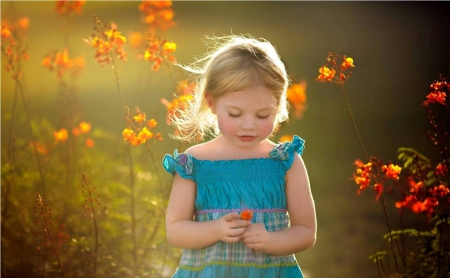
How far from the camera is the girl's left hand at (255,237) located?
2398mm

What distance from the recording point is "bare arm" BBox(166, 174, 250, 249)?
238 centimetres

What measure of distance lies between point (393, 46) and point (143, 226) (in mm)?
2109

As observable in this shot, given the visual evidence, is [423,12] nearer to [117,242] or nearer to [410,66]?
[410,66]

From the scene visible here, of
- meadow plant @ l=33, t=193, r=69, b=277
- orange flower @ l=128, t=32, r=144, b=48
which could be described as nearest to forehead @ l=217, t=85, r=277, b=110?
meadow plant @ l=33, t=193, r=69, b=277

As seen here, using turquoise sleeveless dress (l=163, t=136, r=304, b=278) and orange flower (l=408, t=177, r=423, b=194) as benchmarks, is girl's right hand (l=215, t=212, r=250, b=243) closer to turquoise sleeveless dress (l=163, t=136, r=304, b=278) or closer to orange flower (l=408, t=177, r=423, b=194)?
turquoise sleeveless dress (l=163, t=136, r=304, b=278)

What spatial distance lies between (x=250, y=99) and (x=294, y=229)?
0.45m

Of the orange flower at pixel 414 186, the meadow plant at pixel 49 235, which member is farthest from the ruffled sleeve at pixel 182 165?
the orange flower at pixel 414 186

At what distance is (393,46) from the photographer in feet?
16.5

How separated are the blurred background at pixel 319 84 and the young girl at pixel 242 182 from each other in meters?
1.79

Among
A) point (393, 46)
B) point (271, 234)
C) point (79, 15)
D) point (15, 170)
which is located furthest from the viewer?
point (393, 46)

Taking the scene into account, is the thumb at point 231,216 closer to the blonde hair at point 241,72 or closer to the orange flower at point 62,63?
the blonde hair at point 241,72

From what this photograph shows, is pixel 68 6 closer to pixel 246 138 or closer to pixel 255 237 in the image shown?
pixel 246 138

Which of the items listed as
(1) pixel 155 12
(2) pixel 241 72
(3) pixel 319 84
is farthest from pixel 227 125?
(3) pixel 319 84

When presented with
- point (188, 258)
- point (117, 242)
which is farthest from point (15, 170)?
point (188, 258)
